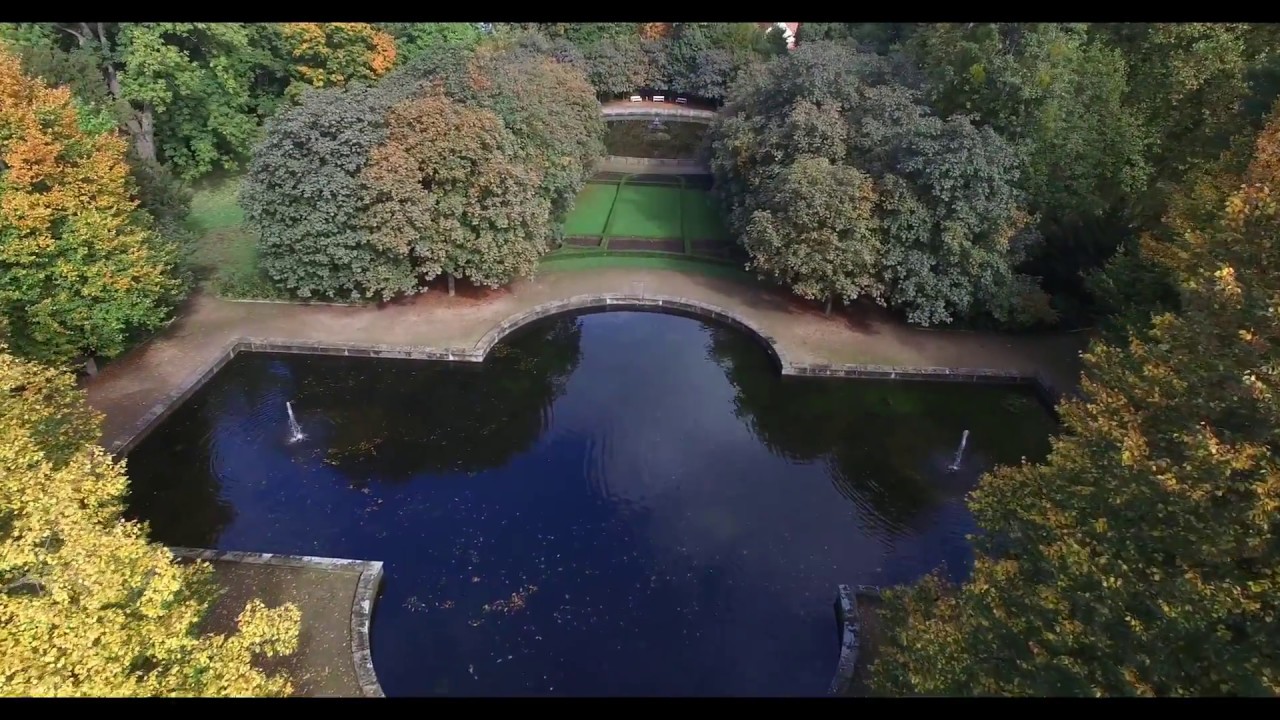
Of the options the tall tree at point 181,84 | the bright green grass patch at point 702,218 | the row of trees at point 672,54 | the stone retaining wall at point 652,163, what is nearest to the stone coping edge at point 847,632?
the bright green grass patch at point 702,218

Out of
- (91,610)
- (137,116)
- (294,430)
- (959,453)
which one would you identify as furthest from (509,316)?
(137,116)

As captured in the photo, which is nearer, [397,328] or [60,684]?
[60,684]

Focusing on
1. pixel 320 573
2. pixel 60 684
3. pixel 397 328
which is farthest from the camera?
pixel 397 328

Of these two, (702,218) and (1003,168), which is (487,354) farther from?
(1003,168)

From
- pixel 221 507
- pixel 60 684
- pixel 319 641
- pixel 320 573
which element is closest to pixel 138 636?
pixel 60 684

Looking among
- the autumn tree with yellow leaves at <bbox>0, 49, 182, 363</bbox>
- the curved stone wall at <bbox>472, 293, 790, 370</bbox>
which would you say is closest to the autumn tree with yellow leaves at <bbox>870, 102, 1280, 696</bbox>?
the curved stone wall at <bbox>472, 293, 790, 370</bbox>

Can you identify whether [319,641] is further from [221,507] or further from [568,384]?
[568,384]
